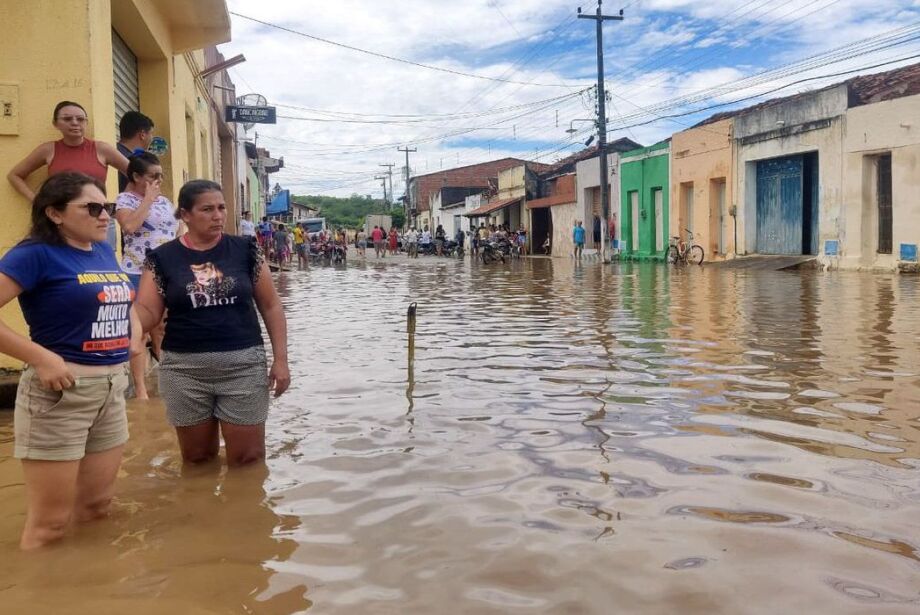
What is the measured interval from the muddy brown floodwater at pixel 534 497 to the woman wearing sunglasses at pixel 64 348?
0.74 ft

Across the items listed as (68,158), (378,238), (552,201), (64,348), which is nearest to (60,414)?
(64,348)

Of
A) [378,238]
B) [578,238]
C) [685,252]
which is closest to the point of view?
[685,252]

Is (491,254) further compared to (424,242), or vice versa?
(424,242)

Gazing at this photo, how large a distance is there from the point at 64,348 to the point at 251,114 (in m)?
18.9

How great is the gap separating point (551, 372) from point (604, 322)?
3336 mm

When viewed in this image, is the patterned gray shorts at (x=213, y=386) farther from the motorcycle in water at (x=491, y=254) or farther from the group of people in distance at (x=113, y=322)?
the motorcycle in water at (x=491, y=254)

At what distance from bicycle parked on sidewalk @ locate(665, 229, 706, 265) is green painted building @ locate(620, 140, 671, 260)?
129 cm

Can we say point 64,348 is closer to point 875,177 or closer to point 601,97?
point 875,177

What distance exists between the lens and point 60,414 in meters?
2.91

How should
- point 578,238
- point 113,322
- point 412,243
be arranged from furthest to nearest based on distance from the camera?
point 412,243 < point 578,238 < point 113,322

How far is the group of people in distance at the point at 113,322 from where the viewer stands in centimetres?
292

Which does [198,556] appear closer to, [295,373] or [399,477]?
[399,477]

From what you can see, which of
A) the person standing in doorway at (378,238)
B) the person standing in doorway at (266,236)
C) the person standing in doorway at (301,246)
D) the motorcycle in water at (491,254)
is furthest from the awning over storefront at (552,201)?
the person standing in doorway at (266,236)

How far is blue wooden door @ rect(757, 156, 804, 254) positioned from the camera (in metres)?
22.8
